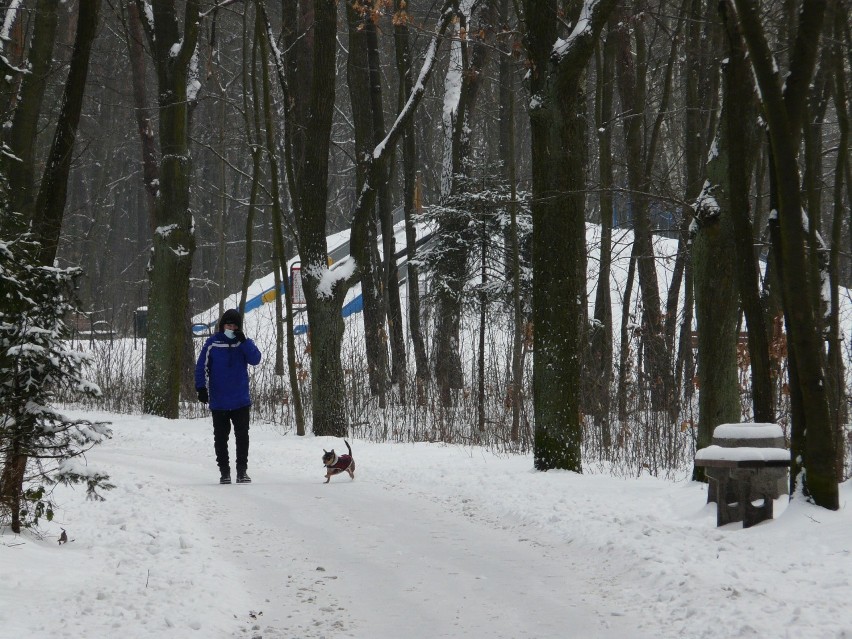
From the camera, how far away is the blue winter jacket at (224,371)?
11664 mm

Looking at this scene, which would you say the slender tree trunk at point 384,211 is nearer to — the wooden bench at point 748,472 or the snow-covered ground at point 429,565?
the snow-covered ground at point 429,565

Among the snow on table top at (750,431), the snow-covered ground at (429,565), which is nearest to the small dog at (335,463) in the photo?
the snow-covered ground at (429,565)

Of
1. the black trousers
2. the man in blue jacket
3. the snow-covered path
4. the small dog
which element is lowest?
the snow-covered path

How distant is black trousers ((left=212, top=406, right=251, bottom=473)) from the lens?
1140 cm

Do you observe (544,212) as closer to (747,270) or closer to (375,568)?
(747,270)

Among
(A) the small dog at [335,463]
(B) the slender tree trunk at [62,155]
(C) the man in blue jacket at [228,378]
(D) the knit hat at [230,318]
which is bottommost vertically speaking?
(A) the small dog at [335,463]

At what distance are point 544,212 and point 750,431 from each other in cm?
430

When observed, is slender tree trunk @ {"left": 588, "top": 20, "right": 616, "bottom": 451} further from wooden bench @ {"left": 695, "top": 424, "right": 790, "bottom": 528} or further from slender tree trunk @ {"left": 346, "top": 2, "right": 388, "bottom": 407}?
wooden bench @ {"left": 695, "top": 424, "right": 790, "bottom": 528}

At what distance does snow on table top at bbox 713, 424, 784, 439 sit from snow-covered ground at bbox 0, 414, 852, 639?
0.58 meters

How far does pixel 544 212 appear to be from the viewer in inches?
438

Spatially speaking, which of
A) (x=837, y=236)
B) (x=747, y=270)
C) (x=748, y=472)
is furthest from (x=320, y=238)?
(x=748, y=472)

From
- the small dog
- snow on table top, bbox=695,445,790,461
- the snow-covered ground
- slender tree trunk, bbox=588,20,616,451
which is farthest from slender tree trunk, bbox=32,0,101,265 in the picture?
slender tree trunk, bbox=588,20,616,451

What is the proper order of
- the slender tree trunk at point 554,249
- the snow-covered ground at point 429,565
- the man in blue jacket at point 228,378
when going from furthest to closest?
1. the man in blue jacket at point 228,378
2. the slender tree trunk at point 554,249
3. the snow-covered ground at point 429,565

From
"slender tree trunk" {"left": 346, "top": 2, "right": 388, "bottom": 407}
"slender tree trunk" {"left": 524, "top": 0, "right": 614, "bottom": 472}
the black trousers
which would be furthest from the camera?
"slender tree trunk" {"left": 346, "top": 2, "right": 388, "bottom": 407}
